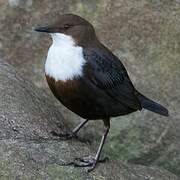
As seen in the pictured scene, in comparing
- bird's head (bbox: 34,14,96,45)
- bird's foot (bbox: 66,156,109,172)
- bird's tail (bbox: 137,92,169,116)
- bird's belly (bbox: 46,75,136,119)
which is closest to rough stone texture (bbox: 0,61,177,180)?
bird's foot (bbox: 66,156,109,172)

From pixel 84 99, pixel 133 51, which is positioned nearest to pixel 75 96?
pixel 84 99

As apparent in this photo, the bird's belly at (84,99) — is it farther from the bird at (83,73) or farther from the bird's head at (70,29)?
the bird's head at (70,29)

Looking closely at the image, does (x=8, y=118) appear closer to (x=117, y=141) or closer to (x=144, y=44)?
(x=117, y=141)

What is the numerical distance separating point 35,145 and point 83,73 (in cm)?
56

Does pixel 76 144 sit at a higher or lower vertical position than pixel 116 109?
lower

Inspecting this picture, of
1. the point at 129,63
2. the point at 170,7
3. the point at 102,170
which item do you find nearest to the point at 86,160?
the point at 102,170

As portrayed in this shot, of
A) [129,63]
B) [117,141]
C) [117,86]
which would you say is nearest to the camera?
[117,86]

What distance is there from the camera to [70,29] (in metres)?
4.24

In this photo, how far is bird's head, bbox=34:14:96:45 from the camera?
421 cm

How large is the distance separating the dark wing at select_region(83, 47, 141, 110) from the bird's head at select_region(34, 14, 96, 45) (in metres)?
0.10

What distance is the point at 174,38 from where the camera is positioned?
617 centimetres

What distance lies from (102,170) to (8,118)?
739mm

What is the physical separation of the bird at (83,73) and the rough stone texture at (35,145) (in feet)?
0.47

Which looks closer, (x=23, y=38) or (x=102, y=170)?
(x=102, y=170)
